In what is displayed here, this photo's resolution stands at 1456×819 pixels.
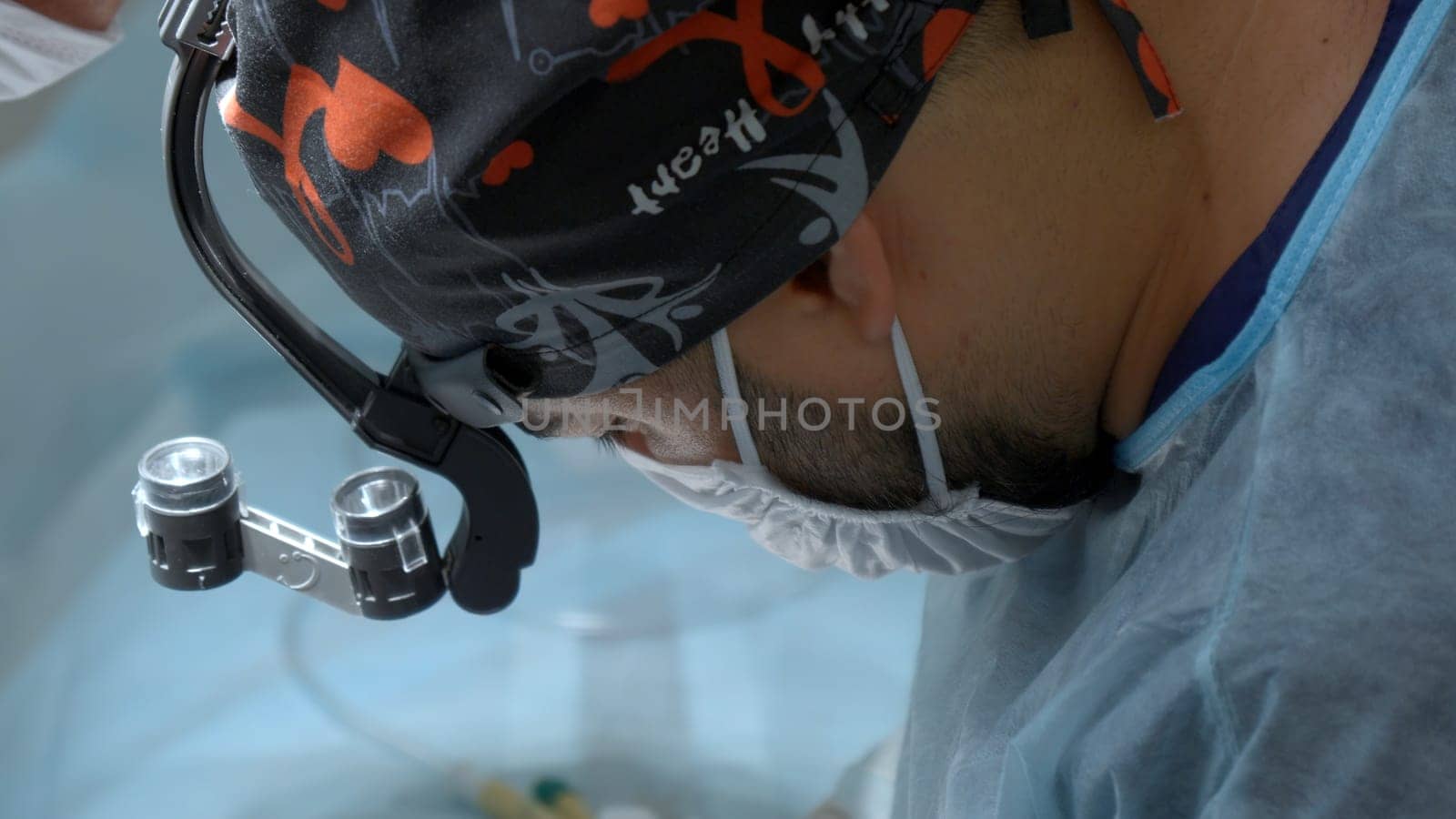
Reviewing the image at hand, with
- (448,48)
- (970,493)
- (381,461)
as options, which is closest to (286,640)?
(381,461)

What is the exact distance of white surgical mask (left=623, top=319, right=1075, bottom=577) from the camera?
0.83 m

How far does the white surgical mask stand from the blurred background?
0.60 meters

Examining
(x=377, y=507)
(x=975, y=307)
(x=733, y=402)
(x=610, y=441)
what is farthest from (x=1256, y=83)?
(x=377, y=507)

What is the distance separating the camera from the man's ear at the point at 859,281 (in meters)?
0.67

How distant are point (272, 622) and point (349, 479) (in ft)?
2.15

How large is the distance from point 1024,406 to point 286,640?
1.03m

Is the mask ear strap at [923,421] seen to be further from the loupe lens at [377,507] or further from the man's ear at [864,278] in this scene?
the loupe lens at [377,507]

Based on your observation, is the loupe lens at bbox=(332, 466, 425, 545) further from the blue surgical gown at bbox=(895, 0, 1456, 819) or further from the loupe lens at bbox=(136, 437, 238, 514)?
the blue surgical gown at bbox=(895, 0, 1456, 819)

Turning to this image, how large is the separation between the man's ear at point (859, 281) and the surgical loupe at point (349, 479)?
183 mm

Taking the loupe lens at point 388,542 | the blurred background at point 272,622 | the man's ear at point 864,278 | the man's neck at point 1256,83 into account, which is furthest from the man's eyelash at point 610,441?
the blurred background at point 272,622

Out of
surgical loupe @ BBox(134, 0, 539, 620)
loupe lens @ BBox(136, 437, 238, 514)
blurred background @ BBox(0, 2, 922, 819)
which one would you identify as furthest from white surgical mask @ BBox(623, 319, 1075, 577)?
blurred background @ BBox(0, 2, 922, 819)

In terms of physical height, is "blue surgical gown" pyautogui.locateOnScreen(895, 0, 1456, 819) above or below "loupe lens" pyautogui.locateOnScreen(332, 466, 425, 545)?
above

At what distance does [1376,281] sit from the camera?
1.98ft

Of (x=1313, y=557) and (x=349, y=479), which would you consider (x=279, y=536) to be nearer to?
(x=349, y=479)
